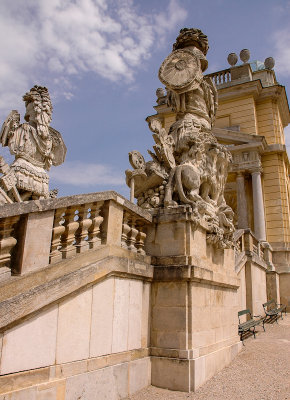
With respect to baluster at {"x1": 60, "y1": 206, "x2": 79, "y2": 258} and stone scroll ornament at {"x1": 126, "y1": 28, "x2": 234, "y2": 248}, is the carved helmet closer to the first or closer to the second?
stone scroll ornament at {"x1": 126, "y1": 28, "x2": 234, "y2": 248}

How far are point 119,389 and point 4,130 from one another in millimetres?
4991

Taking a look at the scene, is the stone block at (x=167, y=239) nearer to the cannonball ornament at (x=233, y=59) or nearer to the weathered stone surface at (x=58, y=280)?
the weathered stone surface at (x=58, y=280)

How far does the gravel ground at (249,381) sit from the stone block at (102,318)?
862mm

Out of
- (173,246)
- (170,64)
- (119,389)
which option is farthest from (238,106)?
(119,389)

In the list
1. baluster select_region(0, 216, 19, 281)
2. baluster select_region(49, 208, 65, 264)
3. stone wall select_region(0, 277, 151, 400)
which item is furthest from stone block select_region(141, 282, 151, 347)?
baluster select_region(0, 216, 19, 281)

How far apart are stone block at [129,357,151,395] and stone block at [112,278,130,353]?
0.31 meters

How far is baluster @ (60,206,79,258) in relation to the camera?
13.1ft

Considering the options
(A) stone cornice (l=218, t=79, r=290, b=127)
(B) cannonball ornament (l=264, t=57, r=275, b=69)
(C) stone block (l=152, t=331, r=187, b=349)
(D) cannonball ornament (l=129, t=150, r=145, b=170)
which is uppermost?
(B) cannonball ornament (l=264, t=57, r=275, b=69)

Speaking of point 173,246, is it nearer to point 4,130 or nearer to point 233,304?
point 233,304

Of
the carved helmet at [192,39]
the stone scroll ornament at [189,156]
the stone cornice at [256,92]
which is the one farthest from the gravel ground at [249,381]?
the stone cornice at [256,92]

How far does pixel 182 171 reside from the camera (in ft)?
20.0

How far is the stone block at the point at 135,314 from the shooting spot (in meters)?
4.74

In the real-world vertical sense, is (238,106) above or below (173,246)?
above

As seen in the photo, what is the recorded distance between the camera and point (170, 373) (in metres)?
4.90
